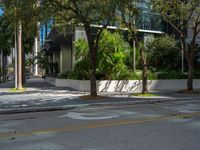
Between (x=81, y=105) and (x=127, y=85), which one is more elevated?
(x=127, y=85)

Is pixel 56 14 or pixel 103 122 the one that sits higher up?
pixel 56 14

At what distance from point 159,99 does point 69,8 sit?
6449 millimetres

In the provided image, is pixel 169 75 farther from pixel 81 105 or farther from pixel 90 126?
pixel 90 126

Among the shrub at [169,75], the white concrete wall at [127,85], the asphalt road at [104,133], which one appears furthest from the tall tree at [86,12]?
the shrub at [169,75]

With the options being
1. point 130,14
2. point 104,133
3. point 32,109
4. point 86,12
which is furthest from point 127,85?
point 104,133

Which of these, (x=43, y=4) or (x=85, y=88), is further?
(x=85, y=88)

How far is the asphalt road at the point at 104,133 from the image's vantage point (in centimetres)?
806

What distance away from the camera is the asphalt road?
317 inches

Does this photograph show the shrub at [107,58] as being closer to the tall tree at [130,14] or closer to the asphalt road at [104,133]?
the tall tree at [130,14]

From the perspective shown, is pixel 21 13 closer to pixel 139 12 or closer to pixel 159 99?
pixel 139 12

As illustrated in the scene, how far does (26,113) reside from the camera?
1496 centimetres

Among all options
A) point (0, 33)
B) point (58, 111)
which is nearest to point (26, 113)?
point (58, 111)

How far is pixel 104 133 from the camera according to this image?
9.53m

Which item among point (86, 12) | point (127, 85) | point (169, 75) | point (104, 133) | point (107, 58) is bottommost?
point (104, 133)
